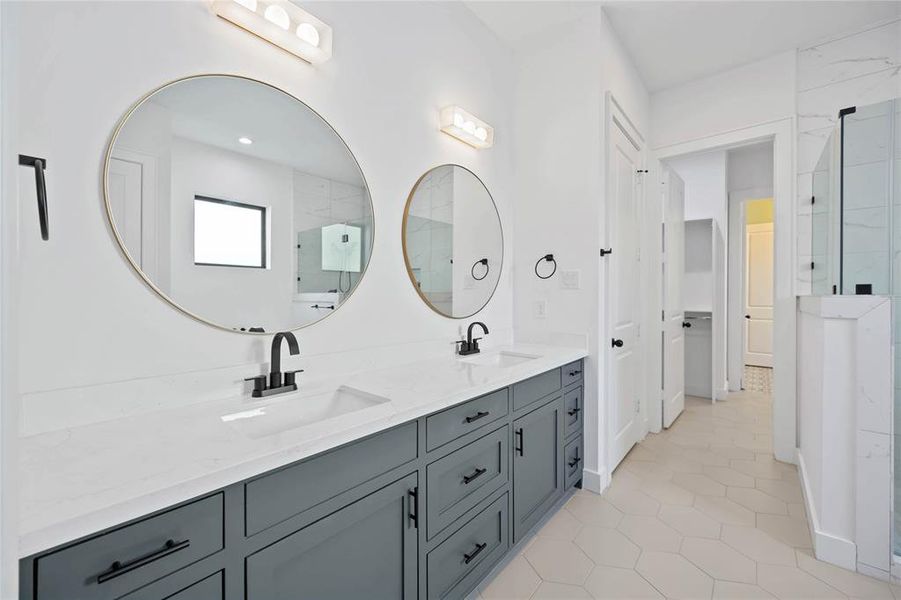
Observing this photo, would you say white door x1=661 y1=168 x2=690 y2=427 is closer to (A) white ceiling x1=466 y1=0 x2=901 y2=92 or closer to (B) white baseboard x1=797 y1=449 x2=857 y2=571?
(A) white ceiling x1=466 y1=0 x2=901 y2=92

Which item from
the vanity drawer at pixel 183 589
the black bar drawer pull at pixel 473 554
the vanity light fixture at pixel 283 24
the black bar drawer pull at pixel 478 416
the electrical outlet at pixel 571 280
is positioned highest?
the vanity light fixture at pixel 283 24

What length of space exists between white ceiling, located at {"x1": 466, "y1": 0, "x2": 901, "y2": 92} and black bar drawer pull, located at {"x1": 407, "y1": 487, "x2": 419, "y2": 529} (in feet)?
8.45

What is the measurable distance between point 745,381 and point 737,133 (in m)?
3.60

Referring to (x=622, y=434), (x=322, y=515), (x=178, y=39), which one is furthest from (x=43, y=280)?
(x=622, y=434)

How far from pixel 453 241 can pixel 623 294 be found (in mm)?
1319

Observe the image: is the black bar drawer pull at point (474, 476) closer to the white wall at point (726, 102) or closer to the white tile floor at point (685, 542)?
the white tile floor at point (685, 542)

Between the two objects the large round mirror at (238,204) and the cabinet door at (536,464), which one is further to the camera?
the cabinet door at (536,464)

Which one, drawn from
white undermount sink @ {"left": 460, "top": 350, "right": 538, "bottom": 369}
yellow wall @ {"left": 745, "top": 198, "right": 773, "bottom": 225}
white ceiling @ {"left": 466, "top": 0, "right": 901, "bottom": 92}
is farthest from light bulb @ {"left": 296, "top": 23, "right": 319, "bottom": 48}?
yellow wall @ {"left": 745, "top": 198, "right": 773, "bottom": 225}

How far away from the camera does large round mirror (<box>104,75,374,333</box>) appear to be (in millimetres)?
1213

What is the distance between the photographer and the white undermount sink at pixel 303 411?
1191mm

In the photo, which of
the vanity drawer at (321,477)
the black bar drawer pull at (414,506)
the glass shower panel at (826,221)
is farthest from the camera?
the glass shower panel at (826,221)

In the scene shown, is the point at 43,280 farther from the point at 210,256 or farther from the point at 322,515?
the point at 322,515

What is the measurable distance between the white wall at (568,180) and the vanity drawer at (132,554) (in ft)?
→ 6.86

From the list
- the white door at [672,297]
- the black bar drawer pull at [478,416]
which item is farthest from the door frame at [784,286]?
the black bar drawer pull at [478,416]
